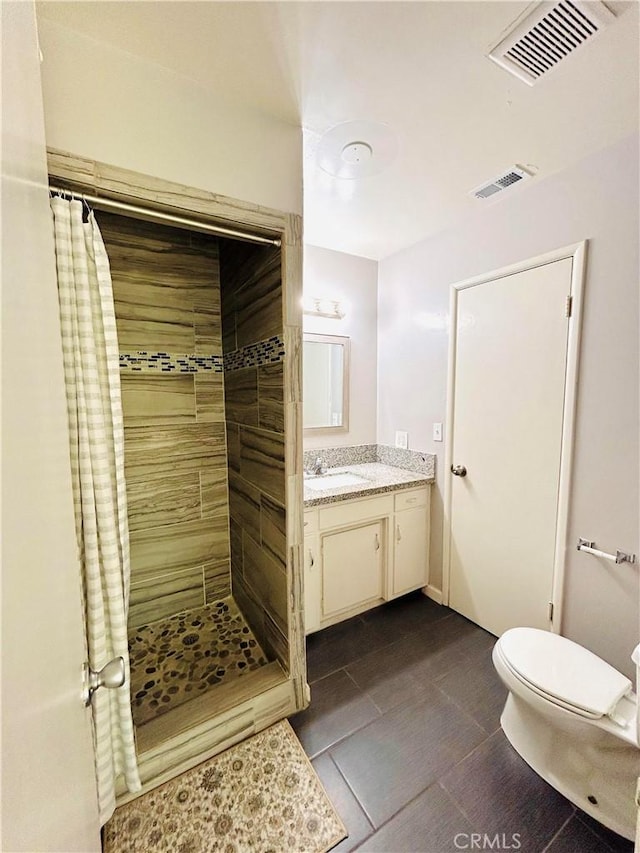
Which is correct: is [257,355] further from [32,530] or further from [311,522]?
[32,530]

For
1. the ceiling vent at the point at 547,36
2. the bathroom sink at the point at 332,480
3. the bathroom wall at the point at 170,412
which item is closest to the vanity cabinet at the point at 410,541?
the bathroom sink at the point at 332,480

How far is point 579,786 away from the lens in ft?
3.82

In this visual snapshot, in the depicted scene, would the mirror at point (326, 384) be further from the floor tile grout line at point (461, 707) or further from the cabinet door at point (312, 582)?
the floor tile grout line at point (461, 707)

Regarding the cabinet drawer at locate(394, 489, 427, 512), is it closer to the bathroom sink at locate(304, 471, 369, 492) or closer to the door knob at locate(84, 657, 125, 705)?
the bathroom sink at locate(304, 471, 369, 492)

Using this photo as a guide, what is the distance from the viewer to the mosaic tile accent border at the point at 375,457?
7.70 ft

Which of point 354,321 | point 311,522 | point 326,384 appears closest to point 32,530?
point 311,522

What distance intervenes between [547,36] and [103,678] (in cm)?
204

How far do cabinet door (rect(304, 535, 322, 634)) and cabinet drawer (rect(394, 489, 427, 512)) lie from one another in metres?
0.60

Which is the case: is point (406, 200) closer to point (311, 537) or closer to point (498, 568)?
point (311, 537)

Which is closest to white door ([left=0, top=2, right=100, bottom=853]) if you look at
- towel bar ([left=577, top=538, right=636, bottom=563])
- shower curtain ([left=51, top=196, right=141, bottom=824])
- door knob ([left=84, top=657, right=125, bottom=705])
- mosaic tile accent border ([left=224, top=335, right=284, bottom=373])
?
door knob ([left=84, top=657, right=125, bottom=705])

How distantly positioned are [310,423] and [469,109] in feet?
5.87

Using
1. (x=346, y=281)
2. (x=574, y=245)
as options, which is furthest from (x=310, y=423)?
(x=574, y=245)

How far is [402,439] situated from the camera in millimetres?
2512

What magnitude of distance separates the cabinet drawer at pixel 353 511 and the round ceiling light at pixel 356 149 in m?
1.68
